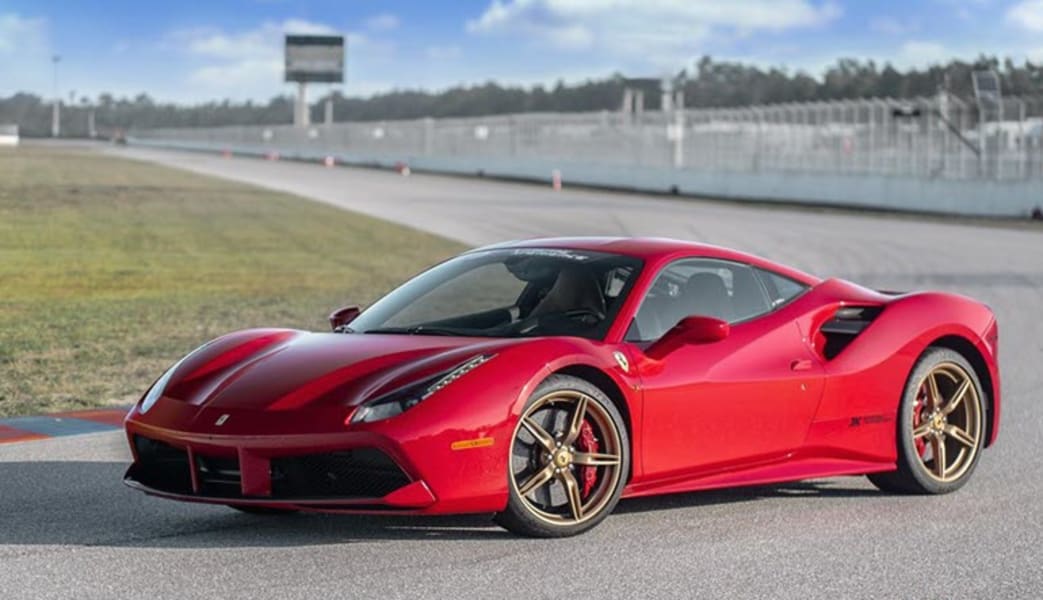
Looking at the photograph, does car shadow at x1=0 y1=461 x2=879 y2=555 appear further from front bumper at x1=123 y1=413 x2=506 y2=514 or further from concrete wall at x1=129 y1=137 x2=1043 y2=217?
concrete wall at x1=129 y1=137 x2=1043 y2=217

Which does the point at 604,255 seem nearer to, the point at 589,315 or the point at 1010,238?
the point at 589,315

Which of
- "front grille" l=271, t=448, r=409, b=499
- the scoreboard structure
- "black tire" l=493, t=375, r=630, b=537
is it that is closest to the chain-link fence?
"black tire" l=493, t=375, r=630, b=537

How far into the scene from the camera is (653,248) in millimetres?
7199

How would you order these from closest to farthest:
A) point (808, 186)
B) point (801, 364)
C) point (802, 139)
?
point (801, 364)
point (808, 186)
point (802, 139)

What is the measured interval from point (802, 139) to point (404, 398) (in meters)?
42.3

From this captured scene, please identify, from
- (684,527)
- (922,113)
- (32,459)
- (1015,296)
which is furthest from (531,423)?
(922,113)

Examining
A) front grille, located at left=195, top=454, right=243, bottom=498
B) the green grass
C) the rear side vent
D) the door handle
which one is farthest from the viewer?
the green grass

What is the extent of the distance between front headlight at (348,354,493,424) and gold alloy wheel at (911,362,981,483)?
98.8 inches

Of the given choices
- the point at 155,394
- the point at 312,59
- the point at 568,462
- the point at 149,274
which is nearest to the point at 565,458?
the point at 568,462

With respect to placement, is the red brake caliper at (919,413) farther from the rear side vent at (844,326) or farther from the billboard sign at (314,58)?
the billboard sign at (314,58)

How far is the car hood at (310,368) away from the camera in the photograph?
606cm

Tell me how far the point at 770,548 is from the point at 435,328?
1.65m

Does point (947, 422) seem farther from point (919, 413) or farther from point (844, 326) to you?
point (844, 326)

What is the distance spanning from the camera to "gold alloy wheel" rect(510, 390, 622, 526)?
6191mm
